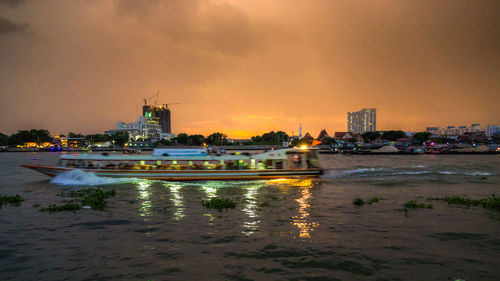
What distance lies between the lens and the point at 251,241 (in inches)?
486

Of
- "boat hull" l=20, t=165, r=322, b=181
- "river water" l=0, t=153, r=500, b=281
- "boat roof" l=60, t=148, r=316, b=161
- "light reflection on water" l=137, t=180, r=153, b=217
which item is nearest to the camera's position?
"river water" l=0, t=153, r=500, b=281

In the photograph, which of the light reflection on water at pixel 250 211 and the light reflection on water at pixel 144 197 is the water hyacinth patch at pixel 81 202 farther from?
the light reflection on water at pixel 250 211

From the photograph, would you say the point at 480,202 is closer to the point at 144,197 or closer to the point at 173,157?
the point at 144,197

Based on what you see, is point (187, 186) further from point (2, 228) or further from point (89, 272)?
point (89, 272)

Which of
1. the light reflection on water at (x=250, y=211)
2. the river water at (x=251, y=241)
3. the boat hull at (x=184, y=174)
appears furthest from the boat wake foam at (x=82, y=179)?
the light reflection on water at (x=250, y=211)

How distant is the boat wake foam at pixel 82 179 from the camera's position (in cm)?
3018

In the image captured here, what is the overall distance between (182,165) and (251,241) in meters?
21.0

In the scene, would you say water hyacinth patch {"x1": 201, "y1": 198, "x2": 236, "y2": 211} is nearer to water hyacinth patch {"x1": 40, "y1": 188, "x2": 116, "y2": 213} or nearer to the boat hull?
water hyacinth patch {"x1": 40, "y1": 188, "x2": 116, "y2": 213}

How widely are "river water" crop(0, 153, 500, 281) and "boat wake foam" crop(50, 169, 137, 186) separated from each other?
842 centimetres

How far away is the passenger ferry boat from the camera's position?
31.1 metres

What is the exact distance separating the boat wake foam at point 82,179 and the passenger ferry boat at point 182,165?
467 millimetres

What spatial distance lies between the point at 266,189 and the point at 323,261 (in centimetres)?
1683

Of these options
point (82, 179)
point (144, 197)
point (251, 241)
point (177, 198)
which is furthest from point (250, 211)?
point (82, 179)

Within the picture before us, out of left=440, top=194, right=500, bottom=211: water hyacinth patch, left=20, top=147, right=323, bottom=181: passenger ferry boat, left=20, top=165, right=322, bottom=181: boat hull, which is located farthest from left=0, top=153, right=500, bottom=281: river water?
left=20, top=147, right=323, bottom=181: passenger ferry boat
